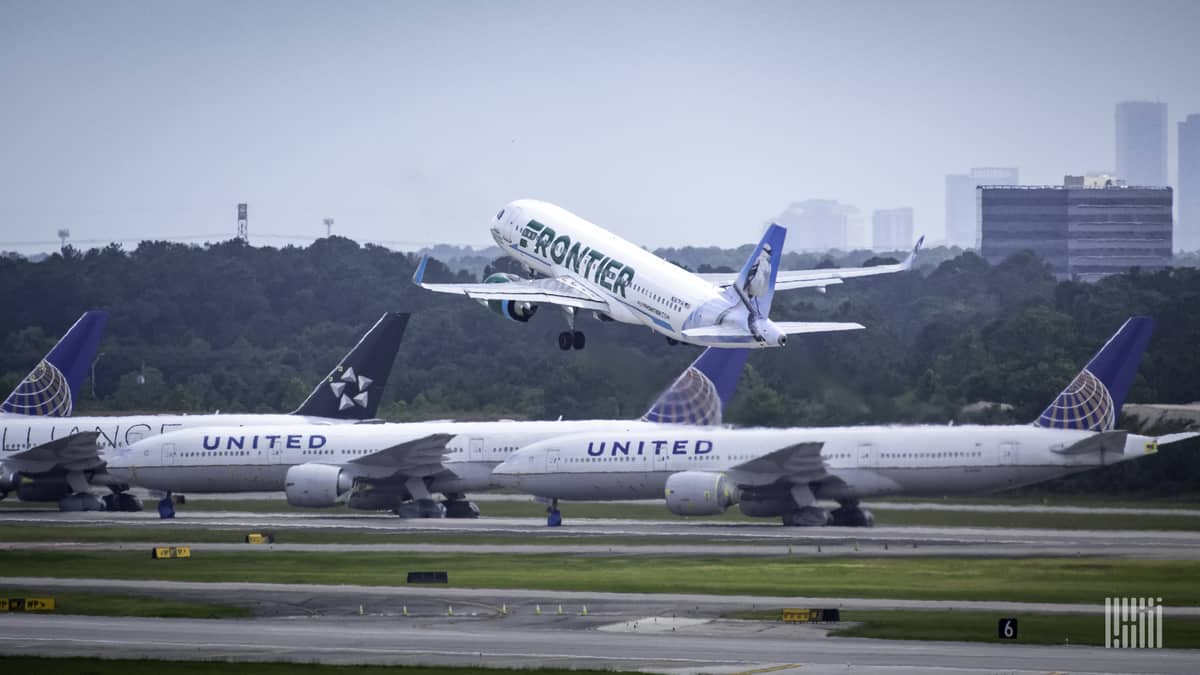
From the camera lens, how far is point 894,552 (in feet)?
204

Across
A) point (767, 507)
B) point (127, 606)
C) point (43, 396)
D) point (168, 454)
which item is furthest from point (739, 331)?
point (43, 396)

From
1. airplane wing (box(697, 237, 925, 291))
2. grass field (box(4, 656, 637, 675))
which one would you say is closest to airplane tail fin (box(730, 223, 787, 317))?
airplane wing (box(697, 237, 925, 291))

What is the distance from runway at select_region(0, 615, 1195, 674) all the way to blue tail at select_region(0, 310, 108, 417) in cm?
5281

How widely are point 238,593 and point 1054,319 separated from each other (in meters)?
66.2

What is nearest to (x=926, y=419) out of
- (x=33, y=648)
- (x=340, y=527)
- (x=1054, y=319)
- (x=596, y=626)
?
(x=340, y=527)

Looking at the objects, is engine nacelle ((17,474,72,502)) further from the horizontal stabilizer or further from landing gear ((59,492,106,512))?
the horizontal stabilizer

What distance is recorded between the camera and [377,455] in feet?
273

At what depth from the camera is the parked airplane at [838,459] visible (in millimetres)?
73062

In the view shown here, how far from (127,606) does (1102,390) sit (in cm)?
3905

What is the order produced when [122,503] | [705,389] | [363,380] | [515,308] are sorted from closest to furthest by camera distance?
[515,308] < [705,389] < [122,503] < [363,380]

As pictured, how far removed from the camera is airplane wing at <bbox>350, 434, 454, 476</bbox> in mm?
82188

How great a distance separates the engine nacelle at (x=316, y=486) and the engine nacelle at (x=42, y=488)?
13.4 metres

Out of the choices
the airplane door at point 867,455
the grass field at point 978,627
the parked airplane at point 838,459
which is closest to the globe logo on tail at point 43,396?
the parked airplane at point 838,459

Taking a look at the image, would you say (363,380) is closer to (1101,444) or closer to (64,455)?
(64,455)
